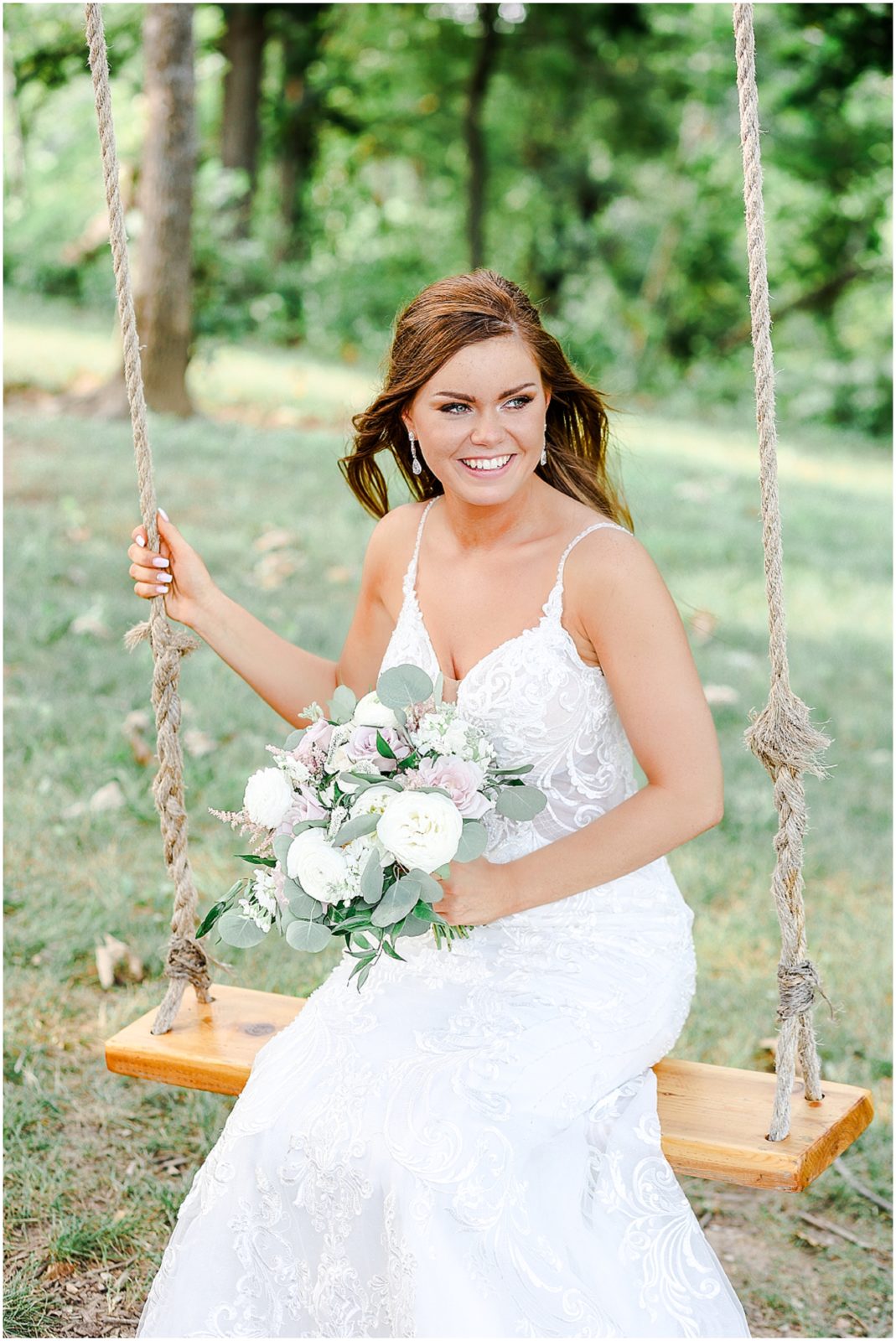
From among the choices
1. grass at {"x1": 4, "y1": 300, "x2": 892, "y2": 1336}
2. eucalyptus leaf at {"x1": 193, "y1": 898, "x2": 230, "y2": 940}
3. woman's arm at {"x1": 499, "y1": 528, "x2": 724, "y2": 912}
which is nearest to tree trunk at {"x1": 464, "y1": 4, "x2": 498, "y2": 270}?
grass at {"x1": 4, "y1": 300, "x2": 892, "y2": 1336}

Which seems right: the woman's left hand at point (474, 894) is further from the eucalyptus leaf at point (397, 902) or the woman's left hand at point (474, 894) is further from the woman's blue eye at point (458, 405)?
the woman's blue eye at point (458, 405)

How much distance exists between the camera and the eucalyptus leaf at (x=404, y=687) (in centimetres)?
257

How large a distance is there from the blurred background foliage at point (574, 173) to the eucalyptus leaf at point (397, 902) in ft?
38.7

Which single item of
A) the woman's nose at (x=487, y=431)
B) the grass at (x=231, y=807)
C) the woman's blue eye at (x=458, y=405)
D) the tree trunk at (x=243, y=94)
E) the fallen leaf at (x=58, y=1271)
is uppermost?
the tree trunk at (x=243, y=94)

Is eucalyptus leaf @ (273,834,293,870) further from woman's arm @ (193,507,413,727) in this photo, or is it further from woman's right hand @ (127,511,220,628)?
woman's right hand @ (127,511,220,628)

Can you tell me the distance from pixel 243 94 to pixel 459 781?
1304 centimetres

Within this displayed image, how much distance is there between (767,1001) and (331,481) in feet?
17.5

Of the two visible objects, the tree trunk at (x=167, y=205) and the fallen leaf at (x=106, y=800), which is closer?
the fallen leaf at (x=106, y=800)

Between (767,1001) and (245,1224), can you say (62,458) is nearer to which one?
(767,1001)

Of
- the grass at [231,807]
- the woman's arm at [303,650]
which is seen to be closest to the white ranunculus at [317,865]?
the woman's arm at [303,650]

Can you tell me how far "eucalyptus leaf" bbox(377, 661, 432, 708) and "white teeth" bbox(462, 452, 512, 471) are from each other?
1.50 ft

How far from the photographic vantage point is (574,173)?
17.9m

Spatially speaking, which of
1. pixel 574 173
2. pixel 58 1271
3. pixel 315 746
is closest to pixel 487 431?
pixel 315 746

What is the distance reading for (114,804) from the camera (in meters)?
4.70
